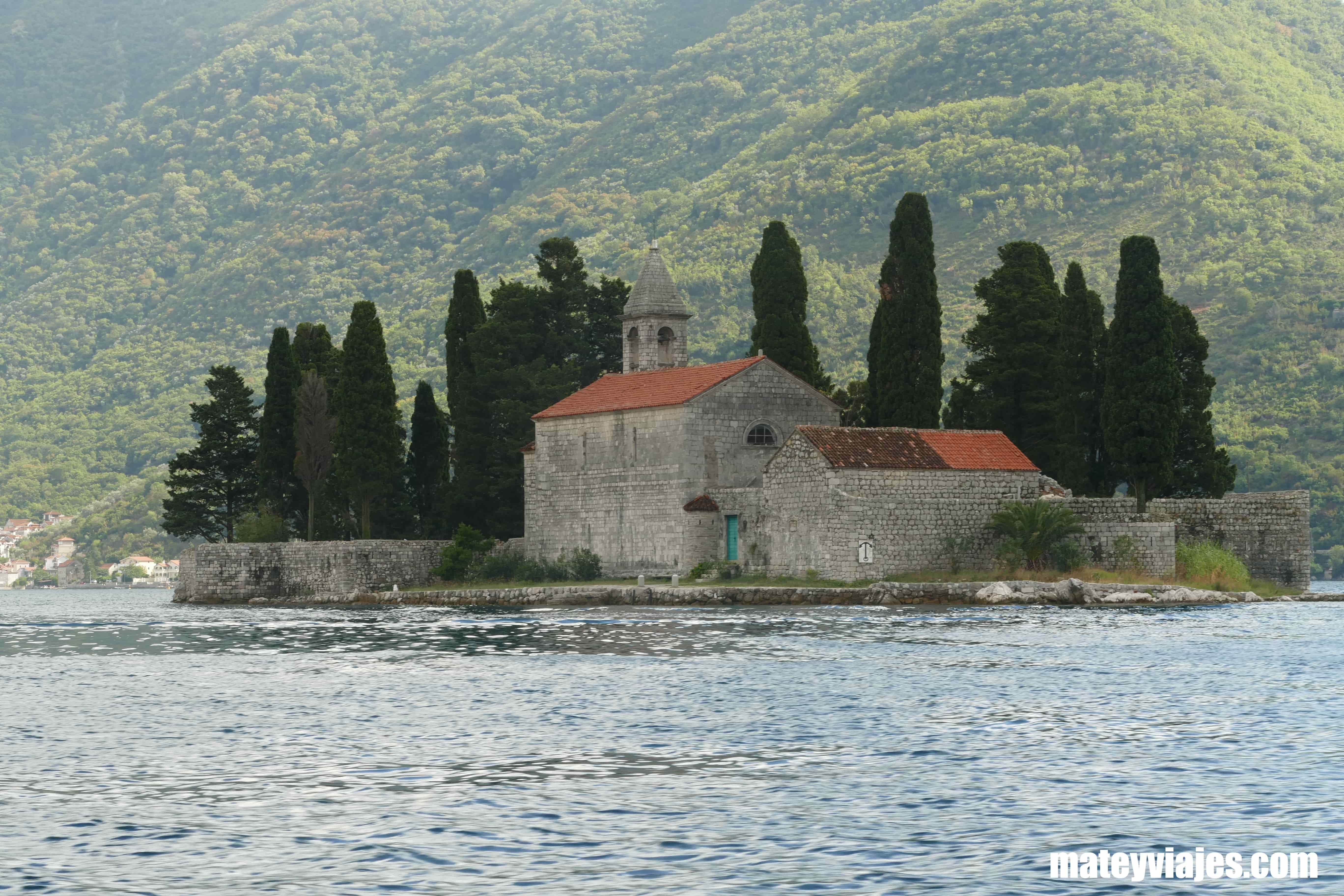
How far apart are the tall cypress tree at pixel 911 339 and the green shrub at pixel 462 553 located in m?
15.1

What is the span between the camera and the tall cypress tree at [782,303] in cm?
5903

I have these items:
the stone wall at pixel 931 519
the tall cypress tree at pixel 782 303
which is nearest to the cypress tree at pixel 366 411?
the tall cypress tree at pixel 782 303

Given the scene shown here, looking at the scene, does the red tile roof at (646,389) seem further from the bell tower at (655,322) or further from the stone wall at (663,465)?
the bell tower at (655,322)

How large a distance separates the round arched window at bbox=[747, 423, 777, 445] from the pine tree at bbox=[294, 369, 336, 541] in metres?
16.9

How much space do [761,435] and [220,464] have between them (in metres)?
24.6

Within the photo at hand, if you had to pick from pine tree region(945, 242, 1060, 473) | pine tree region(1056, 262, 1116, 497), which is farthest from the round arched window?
pine tree region(1056, 262, 1116, 497)

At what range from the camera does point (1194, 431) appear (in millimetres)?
52844

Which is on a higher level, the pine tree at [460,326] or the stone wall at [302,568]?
the pine tree at [460,326]

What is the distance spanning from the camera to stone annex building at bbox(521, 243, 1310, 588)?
48.0 m

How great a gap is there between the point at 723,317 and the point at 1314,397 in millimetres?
34489

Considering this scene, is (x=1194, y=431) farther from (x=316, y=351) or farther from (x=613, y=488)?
(x=316, y=351)

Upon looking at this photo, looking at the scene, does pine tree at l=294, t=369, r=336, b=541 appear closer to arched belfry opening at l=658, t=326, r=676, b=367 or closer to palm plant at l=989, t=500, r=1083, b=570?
arched belfry opening at l=658, t=326, r=676, b=367

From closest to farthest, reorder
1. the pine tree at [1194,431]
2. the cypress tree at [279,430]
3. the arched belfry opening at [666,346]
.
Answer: the pine tree at [1194,431]
the arched belfry opening at [666,346]
the cypress tree at [279,430]

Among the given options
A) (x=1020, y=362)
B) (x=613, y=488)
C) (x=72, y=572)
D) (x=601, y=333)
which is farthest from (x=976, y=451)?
(x=72, y=572)
